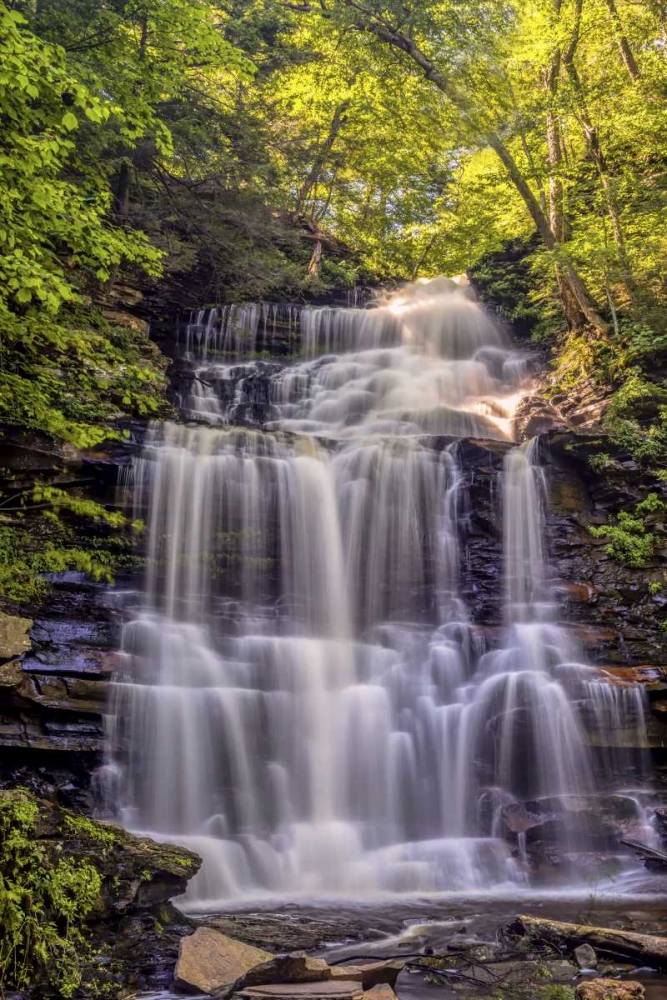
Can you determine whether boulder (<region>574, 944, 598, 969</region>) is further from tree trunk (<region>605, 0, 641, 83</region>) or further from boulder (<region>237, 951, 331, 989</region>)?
tree trunk (<region>605, 0, 641, 83</region>)

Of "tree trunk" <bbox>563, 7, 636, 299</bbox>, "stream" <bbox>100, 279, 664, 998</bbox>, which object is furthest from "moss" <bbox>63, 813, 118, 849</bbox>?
"tree trunk" <bbox>563, 7, 636, 299</bbox>

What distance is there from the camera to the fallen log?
468cm

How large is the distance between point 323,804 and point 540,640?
170 inches

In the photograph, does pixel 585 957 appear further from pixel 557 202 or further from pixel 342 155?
pixel 342 155

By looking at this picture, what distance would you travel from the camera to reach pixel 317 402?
55.1 feet

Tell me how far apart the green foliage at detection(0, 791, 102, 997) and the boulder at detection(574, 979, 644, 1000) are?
117 inches

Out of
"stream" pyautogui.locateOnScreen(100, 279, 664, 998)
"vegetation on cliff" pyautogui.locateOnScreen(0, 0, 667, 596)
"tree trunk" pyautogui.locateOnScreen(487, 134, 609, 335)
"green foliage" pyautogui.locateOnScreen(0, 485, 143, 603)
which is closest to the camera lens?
"stream" pyautogui.locateOnScreen(100, 279, 664, 998)

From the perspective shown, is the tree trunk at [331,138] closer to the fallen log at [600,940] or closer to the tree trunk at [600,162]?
the tree trunk at [600,162]

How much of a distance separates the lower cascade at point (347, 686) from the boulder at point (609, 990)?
3.49 metres

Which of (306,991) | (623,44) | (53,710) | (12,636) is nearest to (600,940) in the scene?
(306,991)

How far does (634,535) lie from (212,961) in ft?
33.3

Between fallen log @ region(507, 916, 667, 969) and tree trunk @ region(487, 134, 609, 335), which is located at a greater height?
tree trunk @ region(487, 134, 609, 335)

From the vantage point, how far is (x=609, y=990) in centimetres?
398

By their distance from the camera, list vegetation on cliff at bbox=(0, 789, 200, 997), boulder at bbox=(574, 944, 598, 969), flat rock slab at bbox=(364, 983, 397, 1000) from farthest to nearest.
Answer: boulder at bbox=(574, 944, 598, 969), vegetation on cliff at bbox=(0, 789, 200, 997), flat rock slab at bbox=(364, 983, 397, 1000)
